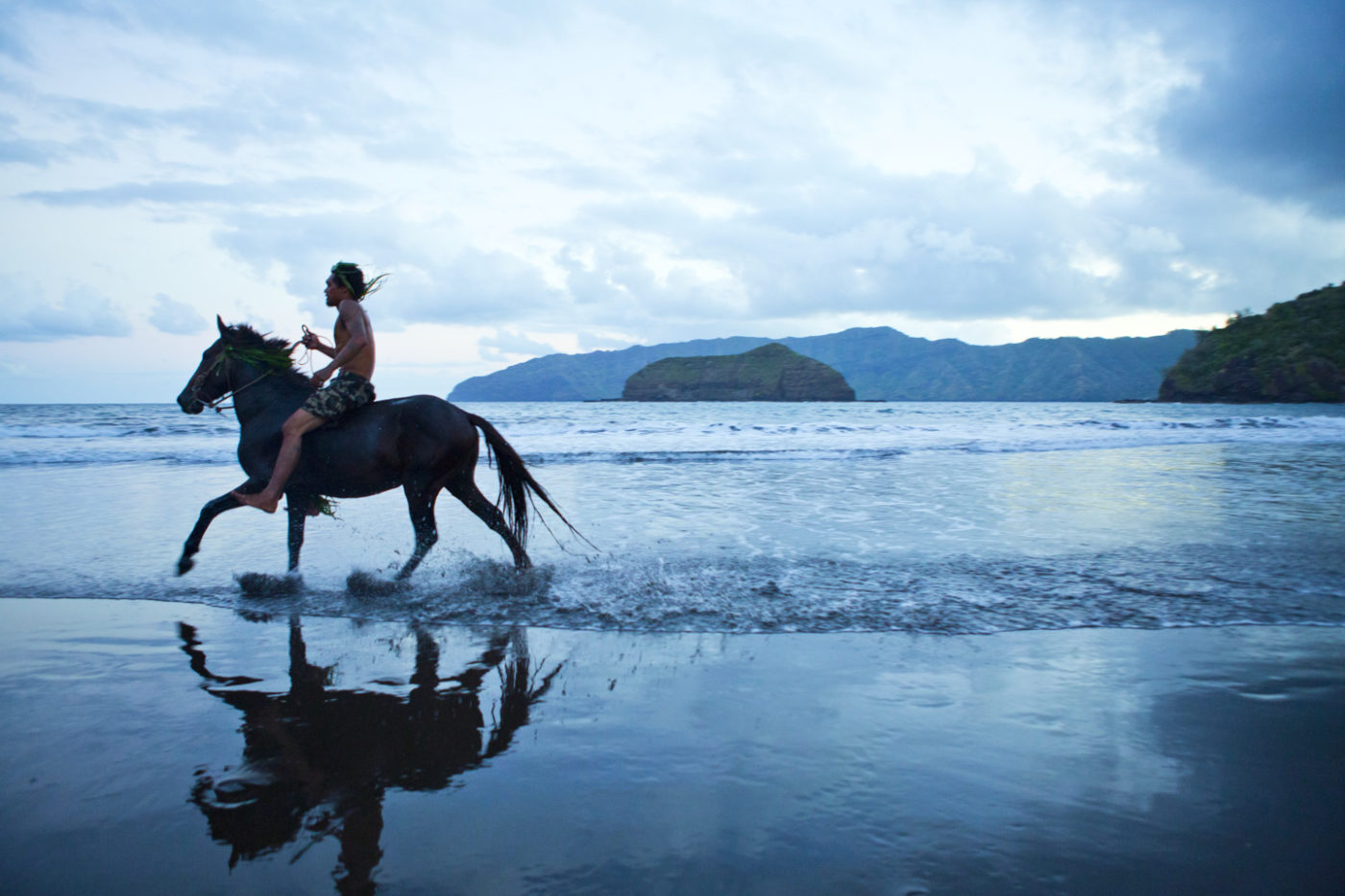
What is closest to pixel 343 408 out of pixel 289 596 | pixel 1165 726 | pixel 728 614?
pixel 289 596

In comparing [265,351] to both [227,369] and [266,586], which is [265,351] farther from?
[266,586]

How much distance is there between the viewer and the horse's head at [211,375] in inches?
236

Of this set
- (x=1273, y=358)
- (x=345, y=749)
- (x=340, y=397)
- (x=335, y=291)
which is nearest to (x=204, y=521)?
(x=340, y=397)

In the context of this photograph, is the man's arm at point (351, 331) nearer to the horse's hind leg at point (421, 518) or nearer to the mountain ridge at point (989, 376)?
the horse's hind leg at point (421, 518)

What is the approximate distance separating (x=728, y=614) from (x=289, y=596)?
324 cm

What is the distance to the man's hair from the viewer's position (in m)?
5.76

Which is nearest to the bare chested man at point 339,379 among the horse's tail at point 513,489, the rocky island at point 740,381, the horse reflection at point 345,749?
the horse's tail at point 513,489

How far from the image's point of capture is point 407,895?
1950 mm

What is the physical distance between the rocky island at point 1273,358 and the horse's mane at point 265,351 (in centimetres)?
9482

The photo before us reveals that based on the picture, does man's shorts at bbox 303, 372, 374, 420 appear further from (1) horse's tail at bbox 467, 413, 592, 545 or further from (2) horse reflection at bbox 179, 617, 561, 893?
(2) horse reflection at bbox 179, 617, 561, 893

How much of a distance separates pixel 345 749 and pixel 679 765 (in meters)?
1.30

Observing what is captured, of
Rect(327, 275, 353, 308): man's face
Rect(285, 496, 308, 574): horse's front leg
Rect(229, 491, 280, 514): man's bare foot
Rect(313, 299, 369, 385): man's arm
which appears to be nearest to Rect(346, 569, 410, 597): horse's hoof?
Rect(285, 496, 308, 574): horse's front leg

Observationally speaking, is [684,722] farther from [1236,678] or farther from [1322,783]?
[1236,678]

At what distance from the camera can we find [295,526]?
19.7 ft
